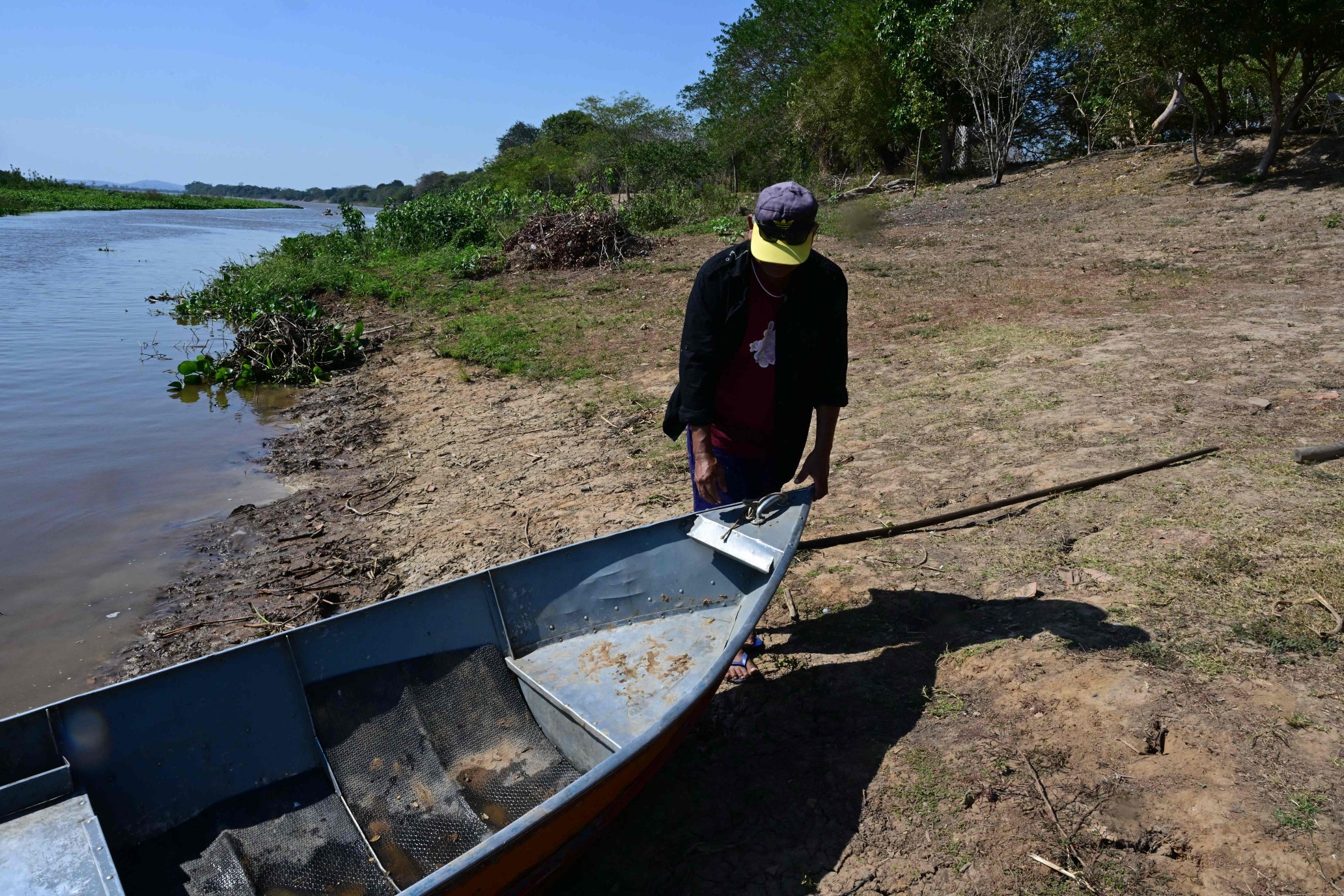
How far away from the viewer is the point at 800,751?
2.85 meters

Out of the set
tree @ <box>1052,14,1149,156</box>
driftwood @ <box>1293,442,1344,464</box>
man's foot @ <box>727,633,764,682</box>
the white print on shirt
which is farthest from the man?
tree @ <box>1052,14,1149,156</box>

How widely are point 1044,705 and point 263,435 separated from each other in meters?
7.22

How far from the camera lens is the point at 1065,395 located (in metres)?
5.56

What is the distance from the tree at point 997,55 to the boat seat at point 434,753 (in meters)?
17.6

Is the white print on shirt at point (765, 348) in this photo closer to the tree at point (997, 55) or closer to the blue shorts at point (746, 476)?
the blue shorts at point (746, 476)

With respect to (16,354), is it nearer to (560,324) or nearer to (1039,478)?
(560,324)

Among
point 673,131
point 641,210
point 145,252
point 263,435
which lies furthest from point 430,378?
point 673,131

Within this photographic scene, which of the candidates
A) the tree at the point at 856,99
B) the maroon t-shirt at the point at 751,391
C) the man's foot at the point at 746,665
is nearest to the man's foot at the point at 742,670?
the man's foot at the point at 746,665

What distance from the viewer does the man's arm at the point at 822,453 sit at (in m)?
2.92

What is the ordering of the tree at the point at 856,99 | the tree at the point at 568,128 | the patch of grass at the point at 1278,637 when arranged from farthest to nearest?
the tree at the point at 568,128
the tree at the point at 856,99
the patch of grass at the point at 1278,637

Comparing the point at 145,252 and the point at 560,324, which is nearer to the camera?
the point at 560,324

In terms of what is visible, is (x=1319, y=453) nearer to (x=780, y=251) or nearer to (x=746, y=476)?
(x=746, y=476)

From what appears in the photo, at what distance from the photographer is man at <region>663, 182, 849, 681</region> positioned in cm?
252

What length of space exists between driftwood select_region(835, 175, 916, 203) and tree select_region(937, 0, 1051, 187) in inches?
94.7
